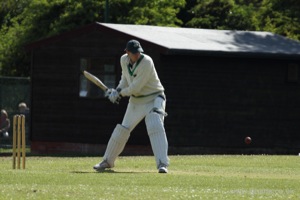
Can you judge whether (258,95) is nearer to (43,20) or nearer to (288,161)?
(288,161)

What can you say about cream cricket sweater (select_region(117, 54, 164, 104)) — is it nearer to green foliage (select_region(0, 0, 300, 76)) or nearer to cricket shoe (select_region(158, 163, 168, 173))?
cricket shoe (select_region(158, 163, 168, 173))

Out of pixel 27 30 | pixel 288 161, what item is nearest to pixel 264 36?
pixel 288 161

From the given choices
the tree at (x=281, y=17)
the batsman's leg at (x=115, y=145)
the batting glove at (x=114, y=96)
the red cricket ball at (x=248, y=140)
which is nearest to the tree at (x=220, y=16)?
the tree at (x=281, y=17)

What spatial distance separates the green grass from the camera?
1412 cm

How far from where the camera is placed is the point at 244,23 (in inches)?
1969

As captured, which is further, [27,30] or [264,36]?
[27,30]

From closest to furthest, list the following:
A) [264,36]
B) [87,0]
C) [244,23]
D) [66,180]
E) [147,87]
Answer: [66,180] → [147,87] → [264,36] → [87,0] → [244,23]

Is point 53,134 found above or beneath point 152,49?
beneath

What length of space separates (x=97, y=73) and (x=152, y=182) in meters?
15.5

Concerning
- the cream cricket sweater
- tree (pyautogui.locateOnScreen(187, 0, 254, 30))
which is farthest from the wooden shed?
tree (pyautogui.locateOnScreen(187, 0, 254, 30))

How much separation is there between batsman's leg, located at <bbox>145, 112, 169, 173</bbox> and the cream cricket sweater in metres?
0.40

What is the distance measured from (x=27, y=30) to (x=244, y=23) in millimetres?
9686

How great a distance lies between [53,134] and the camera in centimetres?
3253

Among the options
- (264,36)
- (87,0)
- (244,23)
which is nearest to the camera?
(264,36)
